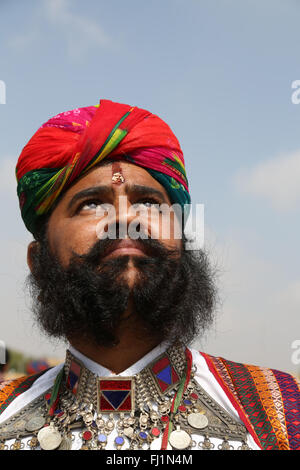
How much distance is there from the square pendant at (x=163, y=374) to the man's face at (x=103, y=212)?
0.59m

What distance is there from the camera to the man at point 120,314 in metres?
3.14

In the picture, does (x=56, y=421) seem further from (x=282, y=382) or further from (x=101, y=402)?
(x=282, y=382)

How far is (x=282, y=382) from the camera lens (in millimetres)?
3543

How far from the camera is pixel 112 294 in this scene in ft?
10.6

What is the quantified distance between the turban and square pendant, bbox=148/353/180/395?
1.20 meters

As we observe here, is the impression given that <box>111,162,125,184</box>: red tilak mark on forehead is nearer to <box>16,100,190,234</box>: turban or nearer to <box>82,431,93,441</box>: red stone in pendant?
<box>16,100,190,234</box>: turban

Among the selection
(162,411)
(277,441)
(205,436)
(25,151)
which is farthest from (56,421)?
(25,151)

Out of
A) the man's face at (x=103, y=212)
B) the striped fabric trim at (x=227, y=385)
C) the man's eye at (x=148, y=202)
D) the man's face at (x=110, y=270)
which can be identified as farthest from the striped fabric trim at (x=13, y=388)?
the man's eye at (x=148, y=202)

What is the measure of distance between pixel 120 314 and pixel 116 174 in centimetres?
98

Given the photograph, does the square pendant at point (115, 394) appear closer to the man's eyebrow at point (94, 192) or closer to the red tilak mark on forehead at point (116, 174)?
the man's eyebrow at point (94, 192)

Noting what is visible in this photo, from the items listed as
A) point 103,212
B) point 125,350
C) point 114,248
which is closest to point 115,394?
point 125,350

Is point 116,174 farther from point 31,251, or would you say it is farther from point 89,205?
point 31,251
